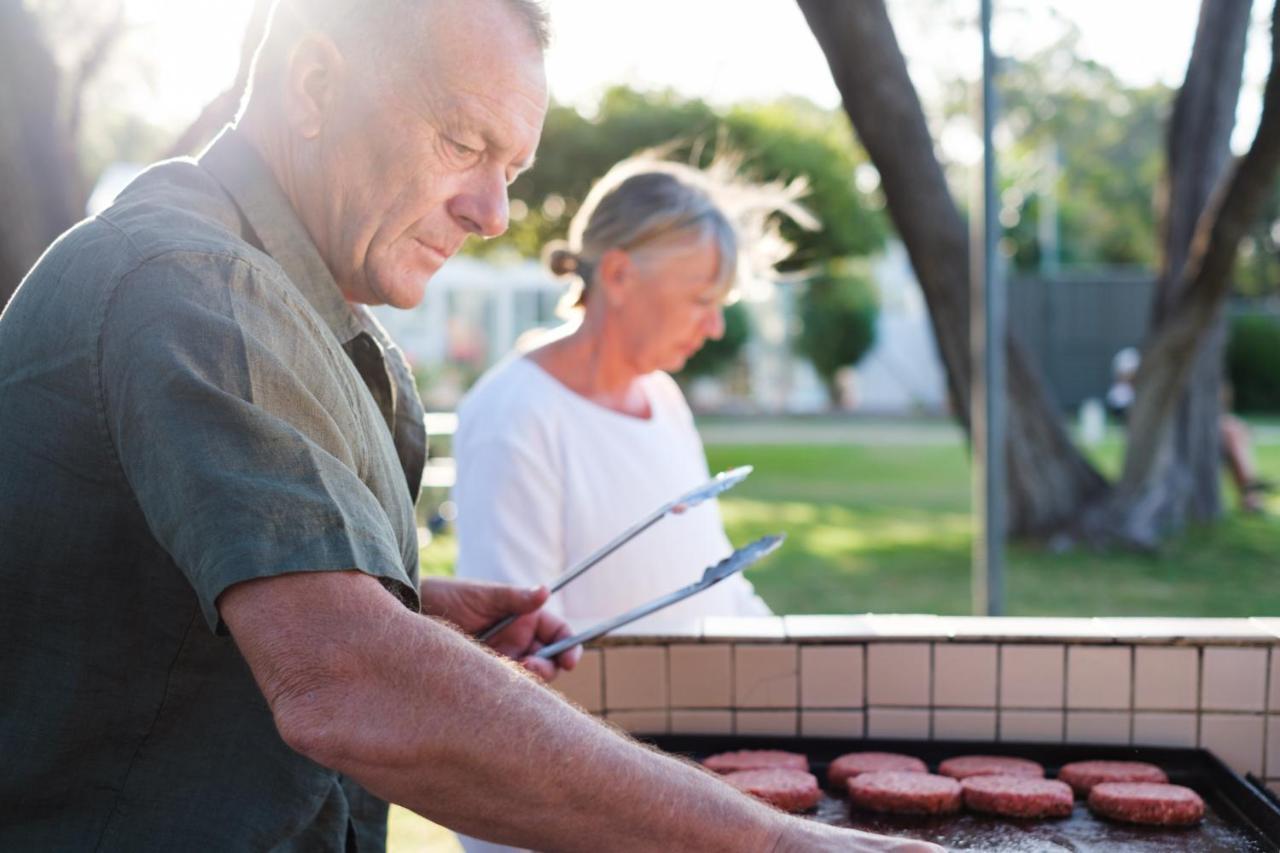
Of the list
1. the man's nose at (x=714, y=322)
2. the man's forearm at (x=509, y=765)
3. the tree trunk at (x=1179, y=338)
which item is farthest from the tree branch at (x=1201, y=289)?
the man's forearm at (x=509, y=765)

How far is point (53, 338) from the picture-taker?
3.42 feet

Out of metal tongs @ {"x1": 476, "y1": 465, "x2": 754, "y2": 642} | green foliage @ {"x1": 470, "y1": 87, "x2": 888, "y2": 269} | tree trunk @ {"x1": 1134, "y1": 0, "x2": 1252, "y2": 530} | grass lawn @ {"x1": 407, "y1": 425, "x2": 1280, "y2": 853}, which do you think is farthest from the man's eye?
green foliage @ {"x1": 470, "y1": 87, "x2": 888, "y2": 269}

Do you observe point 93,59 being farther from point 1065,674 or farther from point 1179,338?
point 1065,674

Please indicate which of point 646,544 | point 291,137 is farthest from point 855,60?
point 291,137

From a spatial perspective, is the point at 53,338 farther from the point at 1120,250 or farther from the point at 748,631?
the point at 1120,250

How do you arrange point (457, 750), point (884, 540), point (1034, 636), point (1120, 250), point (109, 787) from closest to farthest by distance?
point (457, 750) → point (109, 787) → point (1034, 636) → point (884, 540) → point (1120, 250)

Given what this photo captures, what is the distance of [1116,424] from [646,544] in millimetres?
16534

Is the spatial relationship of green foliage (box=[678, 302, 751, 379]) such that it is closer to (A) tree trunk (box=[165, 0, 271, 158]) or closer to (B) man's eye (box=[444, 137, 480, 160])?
(A) tree trunk (box=[165, 0, 271, 158])

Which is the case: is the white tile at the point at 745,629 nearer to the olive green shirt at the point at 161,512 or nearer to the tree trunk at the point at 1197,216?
the olive green shirt at the point at 161,512

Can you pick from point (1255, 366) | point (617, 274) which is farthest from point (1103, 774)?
point (1255, 366)

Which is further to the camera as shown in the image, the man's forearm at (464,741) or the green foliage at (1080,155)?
the green foliage at (1080,155)

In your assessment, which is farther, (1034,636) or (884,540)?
(884,540)

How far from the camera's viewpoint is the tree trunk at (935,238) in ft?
17.4

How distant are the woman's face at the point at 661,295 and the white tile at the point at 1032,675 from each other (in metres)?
0.99
